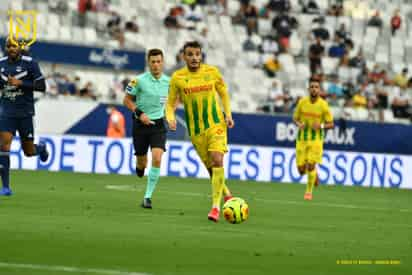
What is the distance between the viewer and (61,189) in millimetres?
19109

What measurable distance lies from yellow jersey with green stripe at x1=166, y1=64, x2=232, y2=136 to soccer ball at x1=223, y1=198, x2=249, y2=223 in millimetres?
1162

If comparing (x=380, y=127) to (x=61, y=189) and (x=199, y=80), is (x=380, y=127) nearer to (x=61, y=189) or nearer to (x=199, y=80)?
(x=61, y=189)

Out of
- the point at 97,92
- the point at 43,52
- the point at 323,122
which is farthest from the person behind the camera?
the point at 97,92

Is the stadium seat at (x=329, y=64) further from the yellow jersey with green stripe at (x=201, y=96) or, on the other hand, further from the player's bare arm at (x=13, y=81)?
the yellow jersey with green stripe at (x=201, y=96)

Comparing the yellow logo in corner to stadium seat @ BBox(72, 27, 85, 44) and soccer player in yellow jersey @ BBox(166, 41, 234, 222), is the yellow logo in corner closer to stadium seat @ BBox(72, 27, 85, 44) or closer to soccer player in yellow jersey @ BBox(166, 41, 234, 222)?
stadium seat @ BBox(72, 27, 85, 44)

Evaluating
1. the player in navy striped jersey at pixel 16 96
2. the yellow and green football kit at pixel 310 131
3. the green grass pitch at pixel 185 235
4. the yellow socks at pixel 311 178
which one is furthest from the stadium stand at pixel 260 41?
the player in navy striped jersey at pixel 16 96

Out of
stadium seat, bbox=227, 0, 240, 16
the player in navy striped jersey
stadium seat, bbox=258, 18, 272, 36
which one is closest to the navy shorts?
the player in navy striped jersey

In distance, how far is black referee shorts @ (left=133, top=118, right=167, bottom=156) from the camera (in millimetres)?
15938

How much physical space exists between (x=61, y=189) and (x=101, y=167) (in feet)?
27.0

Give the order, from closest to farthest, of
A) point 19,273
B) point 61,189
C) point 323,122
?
1. point 19,273
2. point 61,189
3. point 323,122

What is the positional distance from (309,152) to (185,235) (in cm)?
1006

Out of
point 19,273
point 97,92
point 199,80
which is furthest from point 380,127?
point 19,273

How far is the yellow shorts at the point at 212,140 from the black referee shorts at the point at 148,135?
1.85 m

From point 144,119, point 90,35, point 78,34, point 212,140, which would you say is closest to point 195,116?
point 212,140
